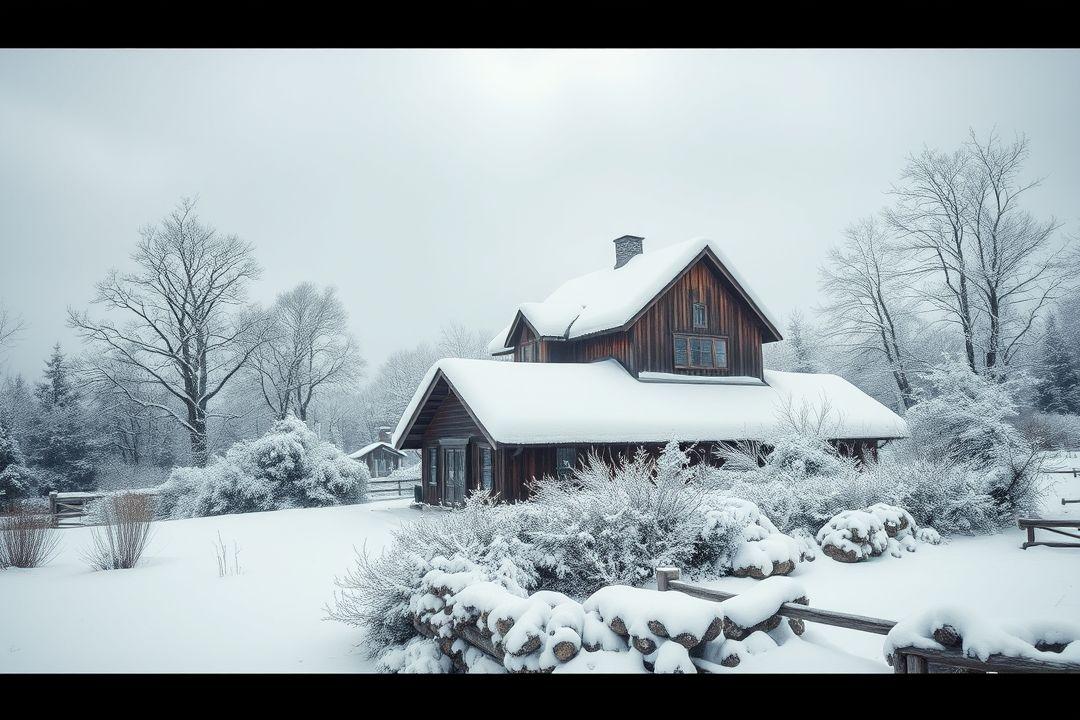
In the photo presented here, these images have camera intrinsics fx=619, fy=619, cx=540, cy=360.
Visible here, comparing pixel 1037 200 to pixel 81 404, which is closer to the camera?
pixel 1037 200

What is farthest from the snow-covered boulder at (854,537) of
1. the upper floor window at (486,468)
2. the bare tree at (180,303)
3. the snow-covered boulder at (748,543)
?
the bare tree at (180,303)

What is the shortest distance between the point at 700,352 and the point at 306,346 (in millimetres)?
24579

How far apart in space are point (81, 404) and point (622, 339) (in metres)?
35.5

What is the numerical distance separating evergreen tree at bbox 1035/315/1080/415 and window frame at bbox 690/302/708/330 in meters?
23.7

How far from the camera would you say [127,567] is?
11.0m

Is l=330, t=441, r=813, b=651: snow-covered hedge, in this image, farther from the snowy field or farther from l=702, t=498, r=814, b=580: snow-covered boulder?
the snowy field

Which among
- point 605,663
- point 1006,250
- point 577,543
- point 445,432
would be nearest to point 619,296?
point 445,432

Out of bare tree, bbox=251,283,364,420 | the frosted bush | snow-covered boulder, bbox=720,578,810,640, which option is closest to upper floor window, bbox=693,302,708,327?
the frosted bush

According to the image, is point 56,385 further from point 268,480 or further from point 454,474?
point 454,474
